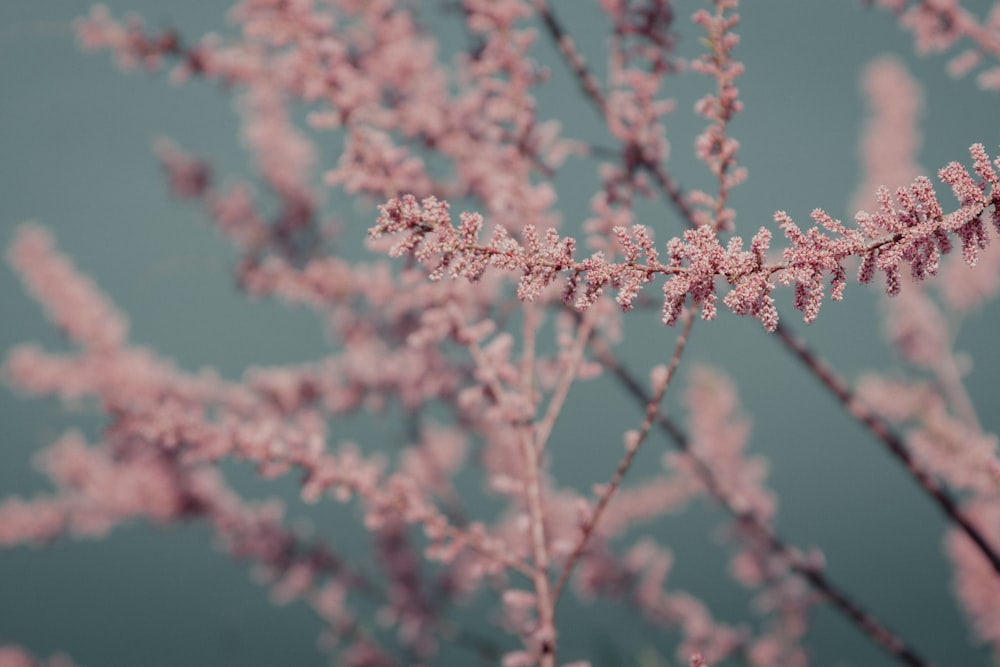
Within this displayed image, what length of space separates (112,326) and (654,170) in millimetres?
3486

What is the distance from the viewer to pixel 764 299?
799 millimetres

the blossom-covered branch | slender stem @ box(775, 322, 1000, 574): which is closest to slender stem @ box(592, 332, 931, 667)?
slender stem @ box(775, 322, 1000, 574)

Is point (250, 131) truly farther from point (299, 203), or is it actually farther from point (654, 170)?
point (654, 170)

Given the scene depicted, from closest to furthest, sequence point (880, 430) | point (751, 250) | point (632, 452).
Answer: point (751, 250) → point (632, 452) → point (880, 430)

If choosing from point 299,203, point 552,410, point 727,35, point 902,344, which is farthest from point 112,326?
point 902,344

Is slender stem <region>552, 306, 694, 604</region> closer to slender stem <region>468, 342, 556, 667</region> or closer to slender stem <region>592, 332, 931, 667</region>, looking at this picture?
slender stem <region>468, 342, 556, 667</region>

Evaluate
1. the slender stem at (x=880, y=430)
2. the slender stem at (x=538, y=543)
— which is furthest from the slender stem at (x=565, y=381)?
the slender stem at (x=880, y=430)

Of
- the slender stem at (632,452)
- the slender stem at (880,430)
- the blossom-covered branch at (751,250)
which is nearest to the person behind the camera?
the blossom-covered branch at (751,250)

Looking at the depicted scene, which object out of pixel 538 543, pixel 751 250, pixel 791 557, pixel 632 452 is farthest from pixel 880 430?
pixel 751 250

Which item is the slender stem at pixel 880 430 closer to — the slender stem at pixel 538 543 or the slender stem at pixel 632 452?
the slender stem at pixel 632 452

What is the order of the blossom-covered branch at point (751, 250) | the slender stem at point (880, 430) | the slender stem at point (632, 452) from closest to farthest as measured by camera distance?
the blossom-covered branch at point (751, 250)
the slender stem at point (632, 452)
the slender stem at point (880, 430)

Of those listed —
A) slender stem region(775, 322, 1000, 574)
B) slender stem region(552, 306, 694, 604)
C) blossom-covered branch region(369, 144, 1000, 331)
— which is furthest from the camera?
slender stem region(775, 322, 1000, 574)

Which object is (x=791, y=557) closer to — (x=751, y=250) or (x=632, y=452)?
(x=632, y=452)

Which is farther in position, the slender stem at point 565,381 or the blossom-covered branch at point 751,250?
the slender stem at point 565,381
